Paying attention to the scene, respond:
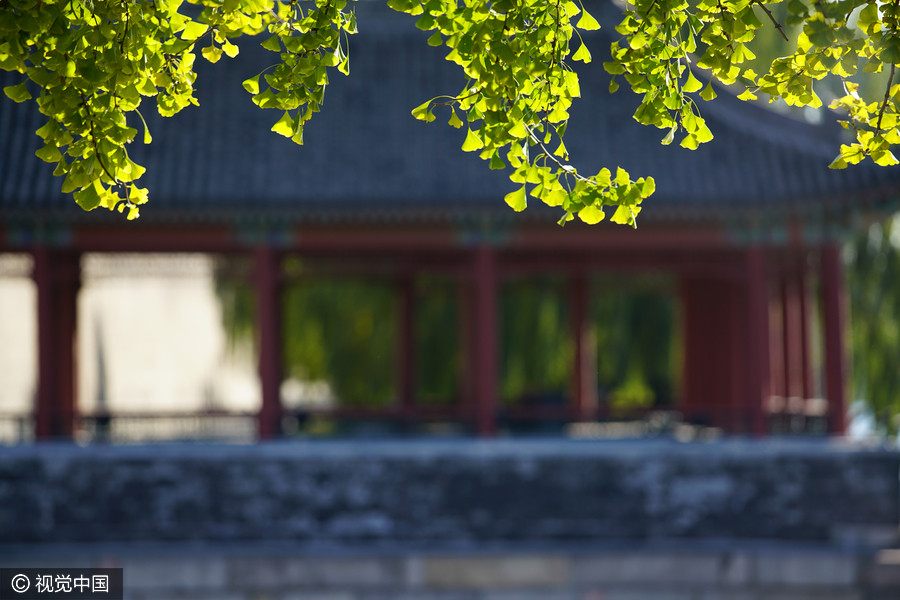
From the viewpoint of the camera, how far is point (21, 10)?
4.32 meters

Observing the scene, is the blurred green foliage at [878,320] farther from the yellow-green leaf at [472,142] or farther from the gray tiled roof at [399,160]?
the yellow-green leaf at [472,142]

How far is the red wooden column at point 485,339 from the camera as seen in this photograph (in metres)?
10.8

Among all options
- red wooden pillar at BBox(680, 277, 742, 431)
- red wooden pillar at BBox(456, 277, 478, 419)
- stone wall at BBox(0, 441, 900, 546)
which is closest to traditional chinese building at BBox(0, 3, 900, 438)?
stone wall at BBox(0, 441, 900, 546)

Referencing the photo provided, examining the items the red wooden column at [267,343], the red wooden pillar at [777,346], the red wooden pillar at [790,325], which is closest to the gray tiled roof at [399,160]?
the red wooden column at [267,343]

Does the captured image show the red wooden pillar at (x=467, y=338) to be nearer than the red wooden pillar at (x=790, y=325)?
No

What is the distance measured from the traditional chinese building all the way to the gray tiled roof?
2 cm

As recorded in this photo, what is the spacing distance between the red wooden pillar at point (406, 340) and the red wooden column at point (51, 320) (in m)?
3.79

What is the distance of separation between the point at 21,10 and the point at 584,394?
401 inches

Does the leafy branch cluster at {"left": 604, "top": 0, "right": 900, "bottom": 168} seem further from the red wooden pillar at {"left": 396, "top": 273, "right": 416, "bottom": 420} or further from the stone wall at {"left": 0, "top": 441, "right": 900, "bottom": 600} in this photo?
the red wooden pillar at {"left": 396, "top": 273, "right": 416, "bottom": 420}

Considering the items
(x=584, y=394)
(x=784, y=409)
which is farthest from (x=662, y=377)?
(x=784, y=409)

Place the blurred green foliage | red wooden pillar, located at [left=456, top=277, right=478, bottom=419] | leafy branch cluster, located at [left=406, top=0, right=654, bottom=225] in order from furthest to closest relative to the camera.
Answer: the blurred green foliage → red wooden pillar, located at [left=456, top=277, right=478, bottom=419] → leafy branch cluster, located at [left=406, top=0, right=654, bottom=225]

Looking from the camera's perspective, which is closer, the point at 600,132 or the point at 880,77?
the point at 600,132

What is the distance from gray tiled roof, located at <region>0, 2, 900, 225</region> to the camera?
10.5 m

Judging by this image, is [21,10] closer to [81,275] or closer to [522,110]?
[522,110]
